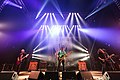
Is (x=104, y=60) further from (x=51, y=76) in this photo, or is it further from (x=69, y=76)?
(x=51, y=76)

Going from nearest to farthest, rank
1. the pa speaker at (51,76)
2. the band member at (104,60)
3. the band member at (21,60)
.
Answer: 1. the pa speaker at (51,76)
2. the band member at (104,60)
3. the band member at (21,60)

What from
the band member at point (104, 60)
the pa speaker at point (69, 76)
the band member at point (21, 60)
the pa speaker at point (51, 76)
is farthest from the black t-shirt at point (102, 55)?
the band member at point (21, 60)

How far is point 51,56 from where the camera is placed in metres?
10.7

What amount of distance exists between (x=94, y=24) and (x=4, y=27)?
7.06 metres

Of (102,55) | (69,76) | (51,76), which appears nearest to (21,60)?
(51,76)

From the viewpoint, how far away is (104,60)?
8984mm

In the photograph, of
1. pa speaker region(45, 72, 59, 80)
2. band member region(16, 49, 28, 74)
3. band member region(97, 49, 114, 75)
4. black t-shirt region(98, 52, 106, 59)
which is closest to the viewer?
pa speaker region(45, 72, 59, 80)

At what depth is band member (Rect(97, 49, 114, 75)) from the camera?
8.52 metres

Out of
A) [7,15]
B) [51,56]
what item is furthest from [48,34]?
[7,15]

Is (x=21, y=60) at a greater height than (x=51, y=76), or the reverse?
(x=21, y=60)

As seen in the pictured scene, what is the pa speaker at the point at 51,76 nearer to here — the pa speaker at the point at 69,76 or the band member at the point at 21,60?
the pa speaker at the point at 69,76

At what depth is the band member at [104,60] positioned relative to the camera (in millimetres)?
8517

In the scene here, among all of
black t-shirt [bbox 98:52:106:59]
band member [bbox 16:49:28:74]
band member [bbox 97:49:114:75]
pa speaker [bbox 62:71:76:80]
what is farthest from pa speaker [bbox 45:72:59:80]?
black t-shirt [bbox 98:52:106:59]

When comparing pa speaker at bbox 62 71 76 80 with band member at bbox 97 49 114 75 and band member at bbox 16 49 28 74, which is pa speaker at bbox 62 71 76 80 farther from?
band member at bbox 16 49 28 74
